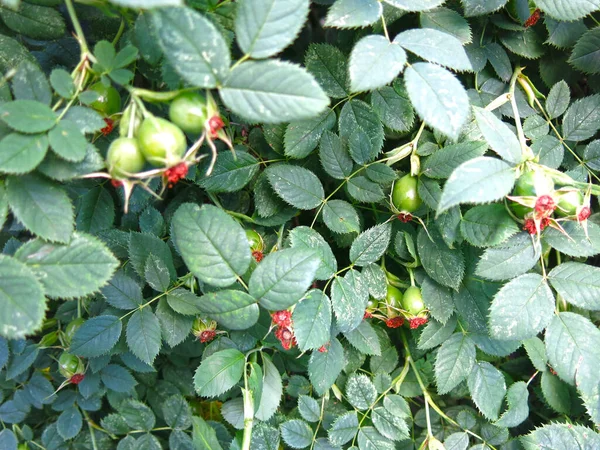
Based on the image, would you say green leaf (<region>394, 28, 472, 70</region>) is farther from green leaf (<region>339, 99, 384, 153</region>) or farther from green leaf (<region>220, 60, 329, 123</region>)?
green leaf (<region>220, 60, 329, 123</region>)

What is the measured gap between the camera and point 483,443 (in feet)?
5.75

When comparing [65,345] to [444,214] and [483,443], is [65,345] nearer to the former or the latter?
[444,214]

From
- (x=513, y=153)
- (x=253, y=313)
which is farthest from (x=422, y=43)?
(x=253, y=313)

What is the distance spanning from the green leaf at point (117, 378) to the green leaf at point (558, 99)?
1.86 m

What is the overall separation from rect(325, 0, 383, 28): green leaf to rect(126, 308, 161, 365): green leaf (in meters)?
1.05

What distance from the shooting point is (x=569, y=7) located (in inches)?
56.8

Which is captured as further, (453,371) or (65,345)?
(65,345)

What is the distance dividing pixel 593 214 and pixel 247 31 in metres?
1.44

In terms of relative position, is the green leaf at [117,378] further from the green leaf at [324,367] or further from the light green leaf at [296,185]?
the light green leaf at [296,185]

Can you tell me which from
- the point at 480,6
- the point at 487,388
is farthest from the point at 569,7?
the point at 487,388

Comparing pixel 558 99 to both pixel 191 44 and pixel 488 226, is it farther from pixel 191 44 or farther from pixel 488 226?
pixel 191 44

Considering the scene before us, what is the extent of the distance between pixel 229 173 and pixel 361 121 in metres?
0.47

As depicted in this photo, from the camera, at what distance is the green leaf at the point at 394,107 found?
1.51 m

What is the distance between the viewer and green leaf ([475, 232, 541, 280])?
4.63ft
